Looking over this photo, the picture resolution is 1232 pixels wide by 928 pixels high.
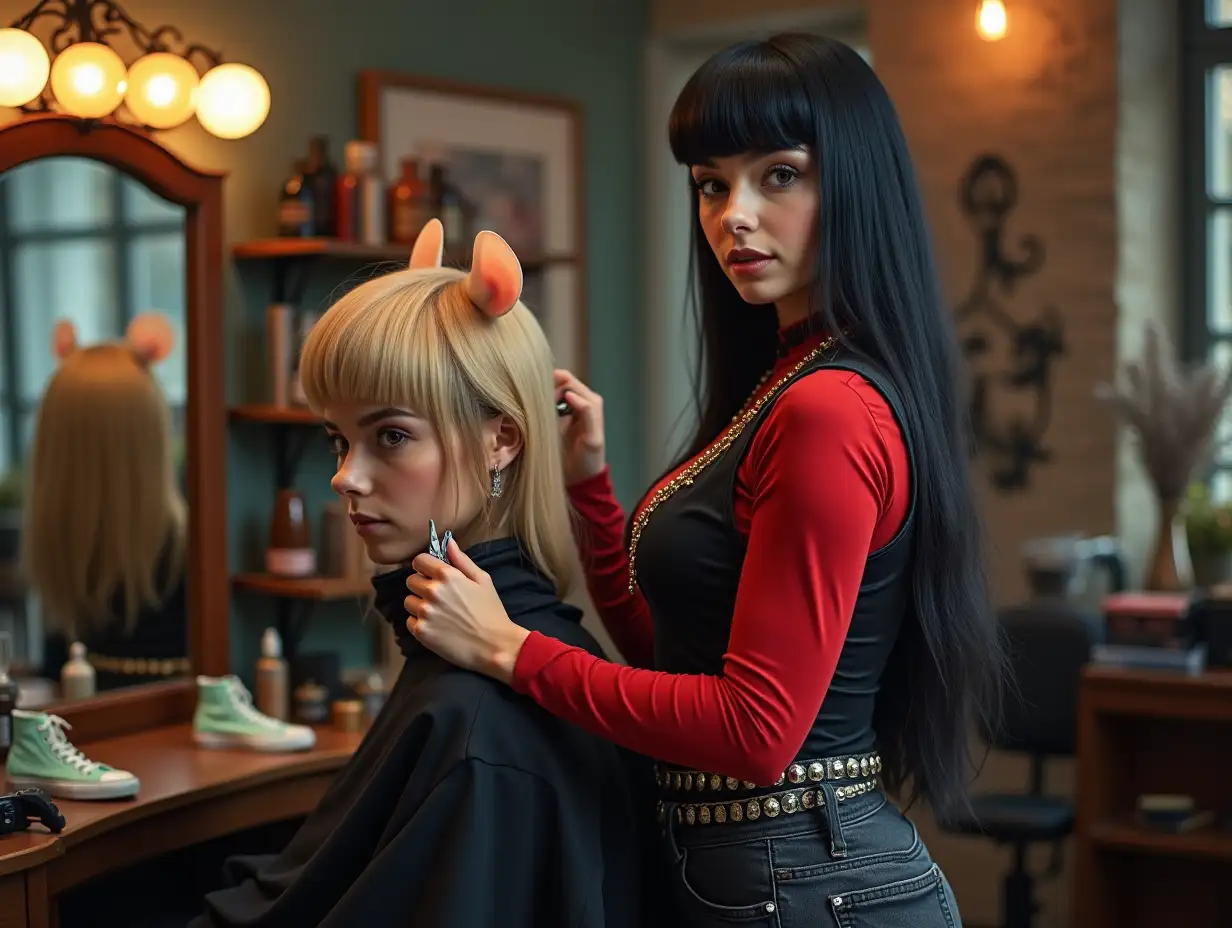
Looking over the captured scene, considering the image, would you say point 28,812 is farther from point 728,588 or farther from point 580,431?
point 728,588

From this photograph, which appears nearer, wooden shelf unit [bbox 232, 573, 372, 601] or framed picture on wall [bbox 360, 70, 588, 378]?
wooden shelf unit [bbox 232, 573, 372, 601]

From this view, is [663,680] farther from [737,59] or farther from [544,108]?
[544,108]

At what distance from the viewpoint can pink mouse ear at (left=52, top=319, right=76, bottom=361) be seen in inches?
113

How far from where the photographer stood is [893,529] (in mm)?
1637

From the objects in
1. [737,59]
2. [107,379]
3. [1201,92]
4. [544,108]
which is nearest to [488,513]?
[737,59]

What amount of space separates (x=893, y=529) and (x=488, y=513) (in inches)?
19.0

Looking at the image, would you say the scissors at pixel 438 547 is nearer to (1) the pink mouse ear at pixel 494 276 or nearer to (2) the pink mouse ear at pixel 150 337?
(1) the pink mouse ear at pixel 494 276

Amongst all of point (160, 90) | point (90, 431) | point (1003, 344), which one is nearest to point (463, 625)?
point (90, 431)

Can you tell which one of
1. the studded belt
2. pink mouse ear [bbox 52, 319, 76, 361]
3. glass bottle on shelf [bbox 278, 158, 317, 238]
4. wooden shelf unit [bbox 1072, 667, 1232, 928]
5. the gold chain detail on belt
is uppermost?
glass bottle on shelf [bbox 278, 158, 317, 238]

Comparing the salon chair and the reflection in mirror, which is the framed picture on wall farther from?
the salon chair

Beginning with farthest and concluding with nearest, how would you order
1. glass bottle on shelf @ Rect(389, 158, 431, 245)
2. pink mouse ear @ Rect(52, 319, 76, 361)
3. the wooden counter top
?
glass bottle on shelf @ Rect(389, 158, 431, 245) → pink mouse ear @ Rect(52, 319, 76, 361) → the wooden counter top

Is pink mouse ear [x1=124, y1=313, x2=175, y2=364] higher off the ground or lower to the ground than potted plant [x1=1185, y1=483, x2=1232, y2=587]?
higher

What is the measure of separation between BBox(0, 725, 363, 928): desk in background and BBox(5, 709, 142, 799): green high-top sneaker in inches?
0.9

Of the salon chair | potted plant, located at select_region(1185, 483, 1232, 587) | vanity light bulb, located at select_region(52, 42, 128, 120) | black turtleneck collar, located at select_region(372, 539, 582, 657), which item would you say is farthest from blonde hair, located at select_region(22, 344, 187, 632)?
potted plant, located at select_region(1185, 483, 1232, 587)
